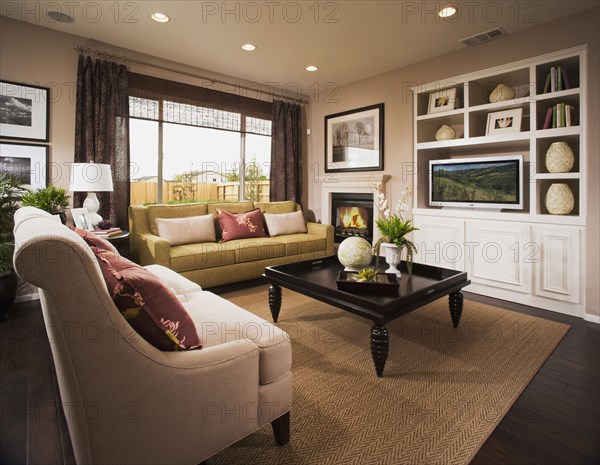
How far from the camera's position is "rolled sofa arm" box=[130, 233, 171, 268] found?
3270 millimetres

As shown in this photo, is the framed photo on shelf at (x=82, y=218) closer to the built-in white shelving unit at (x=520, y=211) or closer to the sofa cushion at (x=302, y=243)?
the sofa cushion at (x=302, y=243)

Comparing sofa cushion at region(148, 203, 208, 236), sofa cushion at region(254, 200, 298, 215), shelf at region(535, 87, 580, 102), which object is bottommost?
sofa cushion at region(148, 203, 208, 236)

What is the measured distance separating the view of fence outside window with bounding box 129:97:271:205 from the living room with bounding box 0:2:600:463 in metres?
0.44

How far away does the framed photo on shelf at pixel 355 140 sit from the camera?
4.70 m

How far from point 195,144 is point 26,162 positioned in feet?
6.10

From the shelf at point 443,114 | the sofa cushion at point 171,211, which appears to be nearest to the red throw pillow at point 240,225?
the sofa cushion at point 171,211

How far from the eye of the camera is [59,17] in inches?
125

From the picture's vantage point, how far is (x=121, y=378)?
1.03 m

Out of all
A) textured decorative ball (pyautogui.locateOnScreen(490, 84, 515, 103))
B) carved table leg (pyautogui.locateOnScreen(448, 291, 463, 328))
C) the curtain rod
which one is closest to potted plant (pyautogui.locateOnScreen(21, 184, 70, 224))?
the curtain rod

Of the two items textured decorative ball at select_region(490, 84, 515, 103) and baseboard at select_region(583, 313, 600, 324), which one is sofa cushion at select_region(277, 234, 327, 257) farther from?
baseboard at select_region(583, 313, 600, 324)

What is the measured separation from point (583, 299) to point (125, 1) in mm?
4533

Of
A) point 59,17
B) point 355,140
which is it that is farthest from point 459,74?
point 59,17

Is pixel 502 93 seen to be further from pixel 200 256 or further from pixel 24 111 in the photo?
pixel 24 111

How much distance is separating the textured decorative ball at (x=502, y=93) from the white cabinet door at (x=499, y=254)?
4.03 feet
